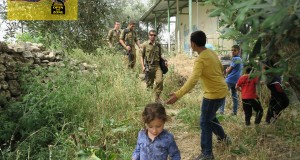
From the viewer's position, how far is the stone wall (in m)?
5.40

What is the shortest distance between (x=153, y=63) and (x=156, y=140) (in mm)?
4190

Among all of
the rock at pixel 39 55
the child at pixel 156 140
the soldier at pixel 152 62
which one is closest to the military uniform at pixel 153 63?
the soldier at pixel 152 62

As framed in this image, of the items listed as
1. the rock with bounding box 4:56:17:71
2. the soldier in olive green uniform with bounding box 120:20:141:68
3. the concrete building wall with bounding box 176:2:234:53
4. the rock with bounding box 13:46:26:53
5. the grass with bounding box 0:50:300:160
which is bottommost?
the grass with bounding box 0:50:300:160

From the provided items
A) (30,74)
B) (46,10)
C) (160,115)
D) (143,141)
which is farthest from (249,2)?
(46,10)

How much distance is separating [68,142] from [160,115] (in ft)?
6.62

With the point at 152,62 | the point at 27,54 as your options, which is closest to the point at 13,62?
the point at 27,54

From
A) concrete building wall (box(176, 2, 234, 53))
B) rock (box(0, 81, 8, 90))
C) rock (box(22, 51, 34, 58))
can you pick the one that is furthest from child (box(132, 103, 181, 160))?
concrete building wall (box(176, 2, 234, 53))

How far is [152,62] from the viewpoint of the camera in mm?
6672

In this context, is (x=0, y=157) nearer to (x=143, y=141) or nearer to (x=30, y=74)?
(x=30, y=74)

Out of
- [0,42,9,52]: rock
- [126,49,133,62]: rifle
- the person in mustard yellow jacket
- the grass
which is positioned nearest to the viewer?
the person in mustard yellow jacket

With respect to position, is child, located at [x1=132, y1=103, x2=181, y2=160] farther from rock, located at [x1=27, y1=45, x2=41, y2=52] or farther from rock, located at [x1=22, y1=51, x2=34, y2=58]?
rock, located at [x1=27, y1=45, x2=41, y2=52]

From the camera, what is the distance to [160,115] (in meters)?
2.58

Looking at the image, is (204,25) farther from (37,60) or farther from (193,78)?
(193,78)

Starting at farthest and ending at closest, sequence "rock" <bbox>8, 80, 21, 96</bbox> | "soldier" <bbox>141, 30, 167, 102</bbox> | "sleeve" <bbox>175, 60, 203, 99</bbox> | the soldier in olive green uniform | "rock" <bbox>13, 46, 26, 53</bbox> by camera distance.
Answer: the soldier in olive green uniform, "soldier" <bbox>141, 30, 167, 102</bbox>, "rock" <bbox>13, 46, 26, 53</bbox>, "rock" <bbox>8, 80, 21, 96</bbox>, "sleeve" <bbox>175, 60, 203, 99</bbox>
